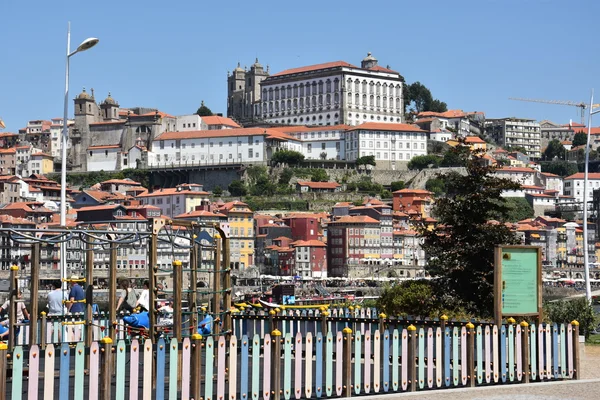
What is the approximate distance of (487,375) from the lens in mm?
13641

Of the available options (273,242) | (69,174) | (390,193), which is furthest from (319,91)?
(273,242)

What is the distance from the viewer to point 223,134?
402ft

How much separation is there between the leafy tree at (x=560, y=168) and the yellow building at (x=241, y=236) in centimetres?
6118

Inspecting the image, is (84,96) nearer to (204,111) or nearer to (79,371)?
(204,111)

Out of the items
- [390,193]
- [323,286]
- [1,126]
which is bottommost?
[323,286]

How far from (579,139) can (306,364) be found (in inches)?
6063

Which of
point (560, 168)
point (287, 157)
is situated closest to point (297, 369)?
point (287, 157)

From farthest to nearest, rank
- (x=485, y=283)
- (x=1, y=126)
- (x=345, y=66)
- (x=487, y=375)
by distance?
1. (x=1, y=126)
2. (x=345, y=66)
3. (x=485, y=283)
4. (x=487, y=375)

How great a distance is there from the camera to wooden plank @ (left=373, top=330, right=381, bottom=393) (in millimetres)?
12461

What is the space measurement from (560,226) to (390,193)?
58.9ft

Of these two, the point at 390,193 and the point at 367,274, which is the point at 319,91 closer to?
the point at 390,193

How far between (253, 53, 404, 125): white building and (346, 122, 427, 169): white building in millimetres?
10751

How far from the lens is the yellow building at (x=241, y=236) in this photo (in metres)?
98.6

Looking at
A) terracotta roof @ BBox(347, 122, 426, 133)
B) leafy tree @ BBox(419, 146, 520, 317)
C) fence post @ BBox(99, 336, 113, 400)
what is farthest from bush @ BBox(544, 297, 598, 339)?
terracotta roof @ BBox(347, 122, 426, 133)
